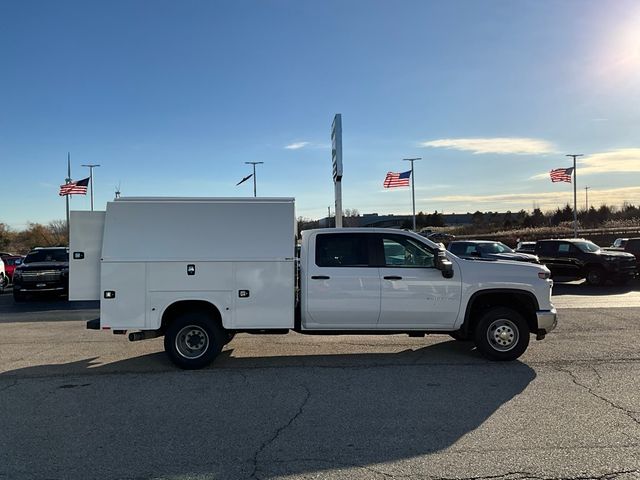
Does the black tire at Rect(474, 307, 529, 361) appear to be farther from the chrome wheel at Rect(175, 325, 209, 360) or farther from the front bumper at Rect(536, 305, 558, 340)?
the chrome wheel at Rect(175, 325, 209, 360)

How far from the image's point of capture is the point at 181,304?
284 inches

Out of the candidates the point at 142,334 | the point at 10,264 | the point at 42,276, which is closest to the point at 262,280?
the point at 142,334

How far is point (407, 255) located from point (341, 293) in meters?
1.09

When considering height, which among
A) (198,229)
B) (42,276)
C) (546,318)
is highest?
(198,229)

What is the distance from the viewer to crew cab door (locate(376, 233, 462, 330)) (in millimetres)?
7207

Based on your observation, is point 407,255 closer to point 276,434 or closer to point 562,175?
point 276,434

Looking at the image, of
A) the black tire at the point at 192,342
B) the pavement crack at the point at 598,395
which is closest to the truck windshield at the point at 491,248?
the pavement crack at the point at 598,395

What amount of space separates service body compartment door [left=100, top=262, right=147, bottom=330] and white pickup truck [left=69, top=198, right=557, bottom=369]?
1cm

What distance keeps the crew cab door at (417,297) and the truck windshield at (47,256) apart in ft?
47.9

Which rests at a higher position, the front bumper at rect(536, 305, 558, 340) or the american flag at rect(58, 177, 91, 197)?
the american flag at rect(58, 177, 91, 197)

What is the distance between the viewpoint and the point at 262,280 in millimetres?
7117

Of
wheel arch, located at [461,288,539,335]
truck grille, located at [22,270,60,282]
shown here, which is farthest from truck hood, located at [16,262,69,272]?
wheel arch, located at [461,288,539,335]

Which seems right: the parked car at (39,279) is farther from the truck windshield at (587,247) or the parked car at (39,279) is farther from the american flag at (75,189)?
the american flag at (75,189)

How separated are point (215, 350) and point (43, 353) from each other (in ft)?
10.7
